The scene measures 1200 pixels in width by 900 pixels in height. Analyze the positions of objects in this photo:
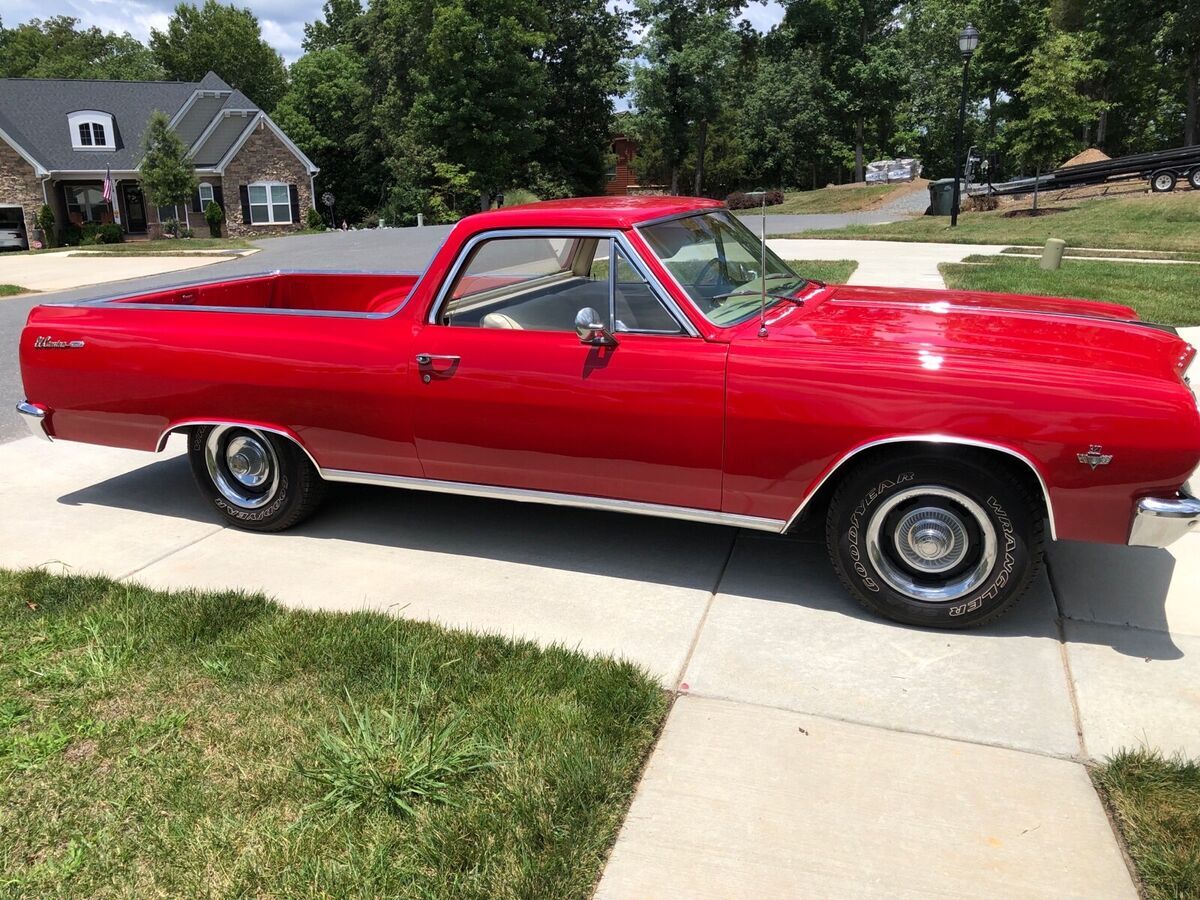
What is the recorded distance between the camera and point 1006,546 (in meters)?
3.56

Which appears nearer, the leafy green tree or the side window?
the side window

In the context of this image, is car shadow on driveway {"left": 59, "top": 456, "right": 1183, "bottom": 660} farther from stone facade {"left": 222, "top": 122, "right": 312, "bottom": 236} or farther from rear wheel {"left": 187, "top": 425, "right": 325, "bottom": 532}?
stone facade {"left": 222, "top": 122, "right": 312, "bottom": 236}

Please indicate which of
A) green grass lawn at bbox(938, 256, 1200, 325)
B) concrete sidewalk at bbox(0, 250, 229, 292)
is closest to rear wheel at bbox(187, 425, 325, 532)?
green grass lawn at bbox(938, 256, 1200, 325)

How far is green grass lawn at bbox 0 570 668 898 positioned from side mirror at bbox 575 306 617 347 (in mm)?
1249

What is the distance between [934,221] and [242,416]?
79.5 feet

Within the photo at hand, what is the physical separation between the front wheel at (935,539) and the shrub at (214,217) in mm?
40194

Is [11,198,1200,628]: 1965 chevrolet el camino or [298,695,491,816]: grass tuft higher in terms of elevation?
[11,198,1200,628]: 1965 chevrolet el camino

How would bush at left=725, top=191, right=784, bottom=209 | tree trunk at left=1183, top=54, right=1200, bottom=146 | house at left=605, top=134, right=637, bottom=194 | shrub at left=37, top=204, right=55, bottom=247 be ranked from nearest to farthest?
bush at left=725, top=191, right=784, bottom=209 → shrub at left=37, top=204, right=55, bottom=247 → tree trunk at left=1183, top=54, right=1200, bottom=146 → house at left=605, top=134, right=637, bottom=194

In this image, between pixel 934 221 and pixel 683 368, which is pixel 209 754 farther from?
pixel 934 221

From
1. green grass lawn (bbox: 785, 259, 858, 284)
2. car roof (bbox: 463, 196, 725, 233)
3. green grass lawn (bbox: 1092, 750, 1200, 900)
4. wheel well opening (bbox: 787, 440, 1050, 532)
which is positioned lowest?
green grass lawn (bbox: 1092, 750, 1200, 900)

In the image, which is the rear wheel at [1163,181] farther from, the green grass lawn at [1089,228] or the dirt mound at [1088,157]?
the dirt mound at [1088,157]

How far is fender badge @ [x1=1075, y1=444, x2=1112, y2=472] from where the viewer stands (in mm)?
3301

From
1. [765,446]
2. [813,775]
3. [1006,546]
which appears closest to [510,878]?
[813,775]

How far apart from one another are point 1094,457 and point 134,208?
45.2 meters
